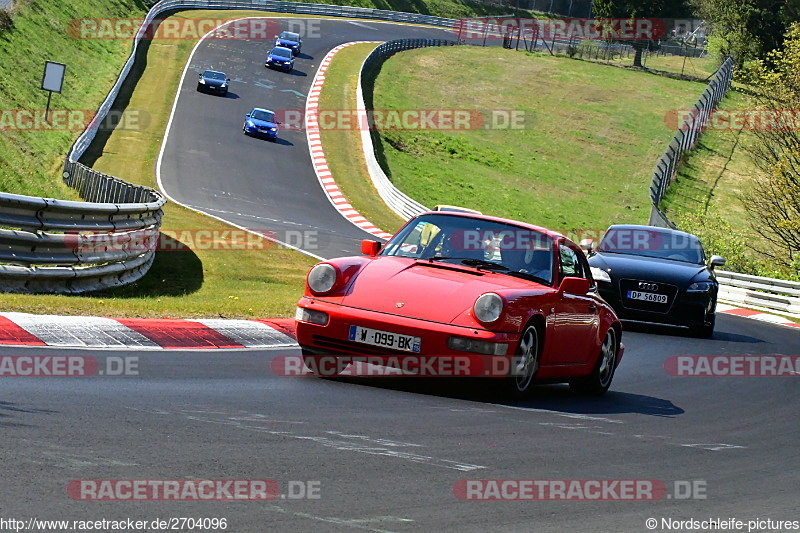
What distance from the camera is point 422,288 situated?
8.01 meters

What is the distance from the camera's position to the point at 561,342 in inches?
342

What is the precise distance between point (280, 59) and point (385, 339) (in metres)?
51.6

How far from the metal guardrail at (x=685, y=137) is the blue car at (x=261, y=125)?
15.0 m

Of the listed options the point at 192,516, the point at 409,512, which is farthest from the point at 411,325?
the point at 192,516

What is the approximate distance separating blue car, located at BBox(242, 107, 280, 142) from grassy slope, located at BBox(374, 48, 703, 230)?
4885mm

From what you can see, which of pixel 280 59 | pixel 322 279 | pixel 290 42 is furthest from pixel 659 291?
pixel 290 42

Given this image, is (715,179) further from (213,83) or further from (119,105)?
(119,105)

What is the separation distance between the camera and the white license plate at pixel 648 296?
1531cm

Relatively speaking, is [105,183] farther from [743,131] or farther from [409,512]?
[743,131]

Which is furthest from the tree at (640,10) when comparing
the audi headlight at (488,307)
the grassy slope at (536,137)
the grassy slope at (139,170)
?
the audi headlight at (488,307)

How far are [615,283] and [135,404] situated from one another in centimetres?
1010

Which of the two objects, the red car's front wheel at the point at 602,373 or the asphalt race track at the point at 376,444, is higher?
the asphalt race track at the point at 376,444

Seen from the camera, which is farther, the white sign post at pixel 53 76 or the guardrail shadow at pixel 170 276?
the white sign post at pixel 53 76

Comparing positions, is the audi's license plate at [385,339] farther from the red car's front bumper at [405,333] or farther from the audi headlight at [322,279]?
the audi headlight at [322,279]
